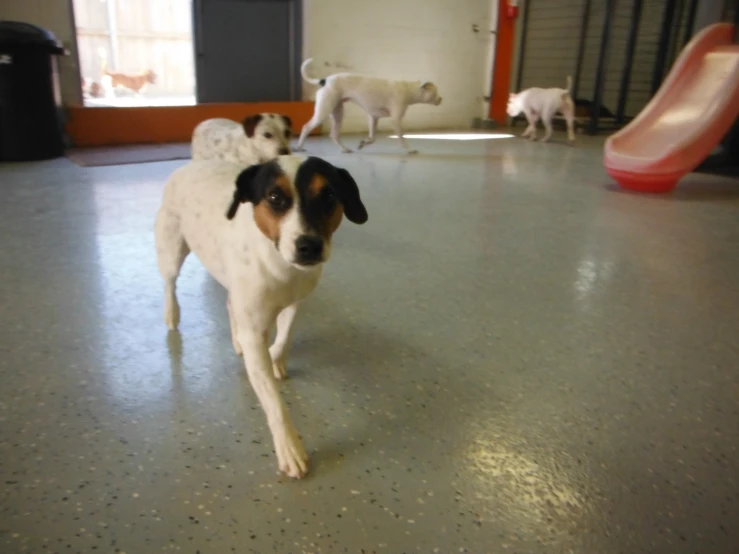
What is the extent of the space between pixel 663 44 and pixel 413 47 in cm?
353

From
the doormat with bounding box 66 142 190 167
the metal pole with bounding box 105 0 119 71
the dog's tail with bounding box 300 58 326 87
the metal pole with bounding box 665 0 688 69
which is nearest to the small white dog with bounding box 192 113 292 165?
the doormat with bounding box 66 142 190 167

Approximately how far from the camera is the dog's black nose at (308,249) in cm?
122

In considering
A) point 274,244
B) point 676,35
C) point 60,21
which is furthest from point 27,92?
point 676,35

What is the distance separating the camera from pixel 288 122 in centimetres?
323

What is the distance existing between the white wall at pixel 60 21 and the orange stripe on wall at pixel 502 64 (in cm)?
629

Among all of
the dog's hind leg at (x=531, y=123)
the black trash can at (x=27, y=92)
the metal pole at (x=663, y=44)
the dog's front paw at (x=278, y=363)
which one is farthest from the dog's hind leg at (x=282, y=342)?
the metal pole at (x=663, y=44)

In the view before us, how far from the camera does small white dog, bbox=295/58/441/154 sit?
239 inches

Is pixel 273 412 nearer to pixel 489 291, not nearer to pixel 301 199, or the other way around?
pixel 301 199

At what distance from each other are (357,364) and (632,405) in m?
0.82

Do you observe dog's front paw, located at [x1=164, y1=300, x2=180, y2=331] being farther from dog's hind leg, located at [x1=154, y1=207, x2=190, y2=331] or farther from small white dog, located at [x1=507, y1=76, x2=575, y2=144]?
small white dog, located at [x1=507, y1=76, x2=575, y2=144]

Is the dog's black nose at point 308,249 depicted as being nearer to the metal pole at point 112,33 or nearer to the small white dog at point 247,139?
the small white dog at point 247,139

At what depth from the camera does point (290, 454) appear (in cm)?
130

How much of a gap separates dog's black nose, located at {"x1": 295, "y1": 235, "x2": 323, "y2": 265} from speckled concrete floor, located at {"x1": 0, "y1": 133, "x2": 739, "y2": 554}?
1.62ft

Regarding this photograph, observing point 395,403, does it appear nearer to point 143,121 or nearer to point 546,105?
point 143,121
